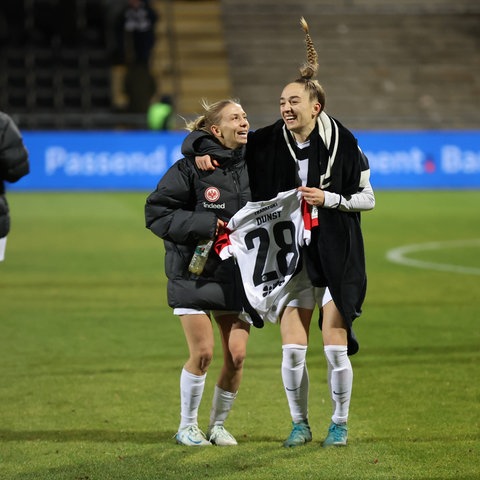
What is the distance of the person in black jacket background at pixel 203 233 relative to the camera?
6.43m

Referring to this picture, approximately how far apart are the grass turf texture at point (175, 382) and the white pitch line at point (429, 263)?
0.26 metres

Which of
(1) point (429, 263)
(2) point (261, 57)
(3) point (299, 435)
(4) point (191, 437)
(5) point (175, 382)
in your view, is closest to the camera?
(3) point (299, 435)

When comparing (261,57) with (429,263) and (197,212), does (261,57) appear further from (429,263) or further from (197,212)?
(197,212)

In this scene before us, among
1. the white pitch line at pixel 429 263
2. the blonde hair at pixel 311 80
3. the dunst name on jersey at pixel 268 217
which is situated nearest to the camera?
the blonde hair at pixel 311 80

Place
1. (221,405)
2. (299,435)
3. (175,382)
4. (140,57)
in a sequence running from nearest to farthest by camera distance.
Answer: (299,435)
(221,405)
(175,382)
(140,57)

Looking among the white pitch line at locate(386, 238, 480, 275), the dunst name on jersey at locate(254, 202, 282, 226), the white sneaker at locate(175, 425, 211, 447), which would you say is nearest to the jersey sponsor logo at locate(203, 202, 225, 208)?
the dunst name on jersey at locate(254, 202, 282, 226)

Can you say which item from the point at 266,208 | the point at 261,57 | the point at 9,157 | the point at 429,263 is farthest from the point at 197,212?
the point at 261,57

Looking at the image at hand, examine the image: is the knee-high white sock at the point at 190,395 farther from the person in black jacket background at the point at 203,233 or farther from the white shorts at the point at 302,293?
the white shorts at the point at 302,293

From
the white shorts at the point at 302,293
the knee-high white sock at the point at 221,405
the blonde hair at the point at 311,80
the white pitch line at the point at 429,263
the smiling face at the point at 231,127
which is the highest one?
the blonde hair at the point at 311,80

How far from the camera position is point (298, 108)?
629 cm

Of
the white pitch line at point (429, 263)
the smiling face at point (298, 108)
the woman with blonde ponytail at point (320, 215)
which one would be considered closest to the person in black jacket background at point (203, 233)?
the woman with blonde ponytail at point (320, 215)

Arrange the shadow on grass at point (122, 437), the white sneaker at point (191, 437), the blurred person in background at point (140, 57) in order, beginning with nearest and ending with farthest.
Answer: the white sneaker at point (191, 437), the shadow on grass at point (122, 437), the blurred person in background at point (140, 57)

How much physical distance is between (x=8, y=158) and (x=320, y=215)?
2.54 meters

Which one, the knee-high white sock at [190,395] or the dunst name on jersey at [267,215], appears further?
the knee-high white sock at [190,395]
